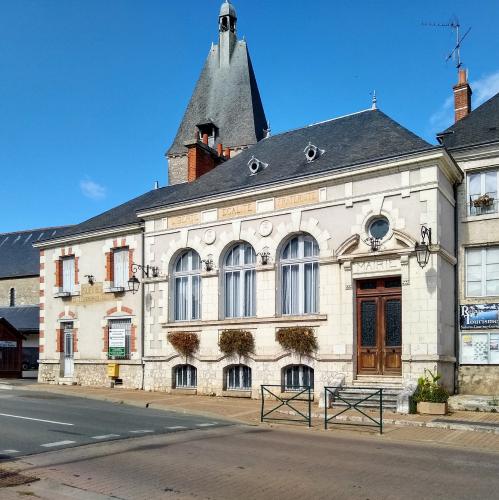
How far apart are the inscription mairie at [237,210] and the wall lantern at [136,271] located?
3054 millimetres

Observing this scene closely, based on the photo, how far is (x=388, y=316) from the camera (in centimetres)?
1535

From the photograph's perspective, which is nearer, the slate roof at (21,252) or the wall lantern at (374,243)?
the wall lantern at (374,243)

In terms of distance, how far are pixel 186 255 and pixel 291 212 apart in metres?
4.23

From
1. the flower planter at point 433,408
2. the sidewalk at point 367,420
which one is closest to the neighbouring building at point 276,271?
the flower planter at point 433,408

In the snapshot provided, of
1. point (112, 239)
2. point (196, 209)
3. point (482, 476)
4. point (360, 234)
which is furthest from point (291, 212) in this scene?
point (482, 476)

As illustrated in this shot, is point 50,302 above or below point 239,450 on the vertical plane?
above

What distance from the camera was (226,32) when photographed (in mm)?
44219

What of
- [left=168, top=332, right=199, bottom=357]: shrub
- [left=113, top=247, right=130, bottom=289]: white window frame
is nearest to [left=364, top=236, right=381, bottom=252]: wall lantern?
[left=168, top=332, right=199, bottom=357]: shrub

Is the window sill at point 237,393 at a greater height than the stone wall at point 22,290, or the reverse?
the stone wall at point 22,290

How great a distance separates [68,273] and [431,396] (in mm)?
14606

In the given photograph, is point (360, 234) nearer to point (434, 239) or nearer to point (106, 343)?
point (434, 239)

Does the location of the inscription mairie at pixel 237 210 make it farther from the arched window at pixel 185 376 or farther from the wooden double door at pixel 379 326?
the arched window at pixel 185 376

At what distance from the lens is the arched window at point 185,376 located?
18891 mm

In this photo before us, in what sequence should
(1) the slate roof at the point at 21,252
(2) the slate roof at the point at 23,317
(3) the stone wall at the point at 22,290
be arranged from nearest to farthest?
1. (2) the slate roof at the point at 23,317
2. (3) the stone wall at the point at 22,290
3. (1) the slate roof at the point at 21,252
